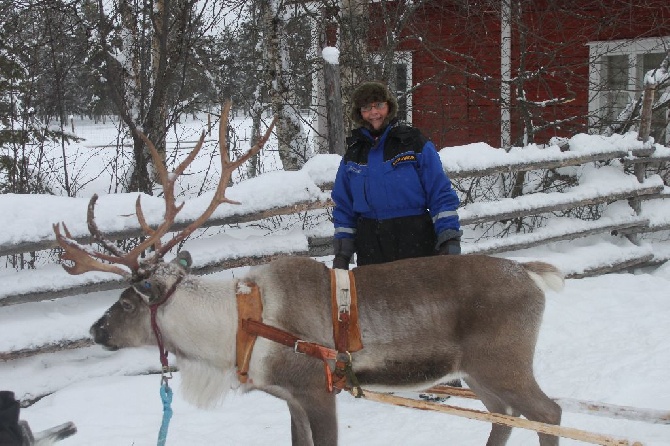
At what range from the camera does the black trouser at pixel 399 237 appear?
161 inches

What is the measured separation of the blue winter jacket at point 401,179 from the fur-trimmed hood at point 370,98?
0.07 metres

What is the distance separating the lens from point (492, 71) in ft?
38.0

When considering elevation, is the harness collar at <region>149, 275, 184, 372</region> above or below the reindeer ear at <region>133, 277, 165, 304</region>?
below

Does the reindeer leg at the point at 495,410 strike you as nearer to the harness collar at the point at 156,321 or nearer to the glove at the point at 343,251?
the glove at the point at 343,251

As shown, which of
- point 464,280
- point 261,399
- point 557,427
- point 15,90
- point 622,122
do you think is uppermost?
point 15,90

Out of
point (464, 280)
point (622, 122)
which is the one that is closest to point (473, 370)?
point (464, 280)

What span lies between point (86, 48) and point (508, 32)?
6526 millimetres

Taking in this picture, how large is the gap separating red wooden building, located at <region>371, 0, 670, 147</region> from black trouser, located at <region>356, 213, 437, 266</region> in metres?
5.64

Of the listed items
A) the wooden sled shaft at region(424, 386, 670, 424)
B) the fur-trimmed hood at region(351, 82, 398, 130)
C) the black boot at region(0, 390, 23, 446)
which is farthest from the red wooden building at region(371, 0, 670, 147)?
the black boot at region(0, 390, 23, 446)

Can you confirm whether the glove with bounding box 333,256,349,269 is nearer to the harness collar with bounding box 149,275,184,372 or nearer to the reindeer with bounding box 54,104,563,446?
the reindeer with bounding box 54,104,563,446

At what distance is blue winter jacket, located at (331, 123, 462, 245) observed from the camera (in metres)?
4.00

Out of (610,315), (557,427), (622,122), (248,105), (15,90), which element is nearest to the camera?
(557,427)

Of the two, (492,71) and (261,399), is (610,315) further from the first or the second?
(492,71)

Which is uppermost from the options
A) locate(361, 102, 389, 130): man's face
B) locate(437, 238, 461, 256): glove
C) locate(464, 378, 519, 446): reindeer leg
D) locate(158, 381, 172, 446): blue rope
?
locate(361, 102, 389, 130): man's face
